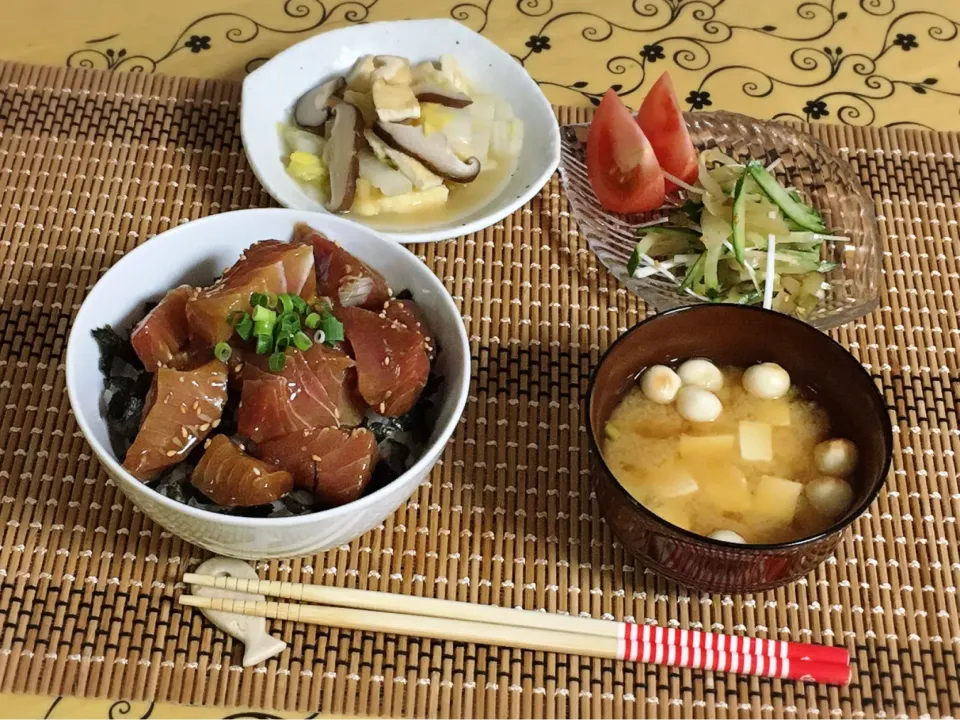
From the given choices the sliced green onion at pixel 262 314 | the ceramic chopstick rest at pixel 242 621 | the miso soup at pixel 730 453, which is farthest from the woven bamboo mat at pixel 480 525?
the sliced green onion at pixel 262 314

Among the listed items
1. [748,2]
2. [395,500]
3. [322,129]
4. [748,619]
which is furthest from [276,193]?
[748,2]

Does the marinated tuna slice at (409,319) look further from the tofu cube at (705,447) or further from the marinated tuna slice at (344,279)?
the tofu cube at (705,447)

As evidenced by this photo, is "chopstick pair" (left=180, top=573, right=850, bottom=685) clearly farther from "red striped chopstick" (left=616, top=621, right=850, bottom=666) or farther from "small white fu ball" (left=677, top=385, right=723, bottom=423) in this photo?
"small white fu ball" (left=677, top=385, right=723, bottom=423)

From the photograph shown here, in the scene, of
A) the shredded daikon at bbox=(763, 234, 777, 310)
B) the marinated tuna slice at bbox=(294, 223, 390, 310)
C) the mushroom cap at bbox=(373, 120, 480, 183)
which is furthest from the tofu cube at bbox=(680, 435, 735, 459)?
the mushroom cap at bbox=(373, 120, 480, 183)

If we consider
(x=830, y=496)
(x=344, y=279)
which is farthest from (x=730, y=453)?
(x=344, y=279)

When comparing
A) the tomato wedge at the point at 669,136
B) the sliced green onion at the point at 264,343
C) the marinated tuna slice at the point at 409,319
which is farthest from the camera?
the tomato wedge at the point at 669,136

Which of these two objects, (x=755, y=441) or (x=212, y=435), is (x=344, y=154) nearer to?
(x=212, y=435)
